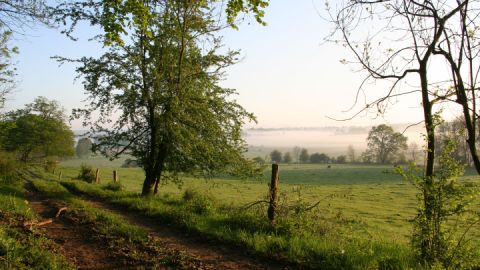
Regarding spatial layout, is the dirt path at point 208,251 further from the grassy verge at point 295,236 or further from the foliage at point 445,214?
the foliage at point 445,214

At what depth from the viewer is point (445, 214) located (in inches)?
255

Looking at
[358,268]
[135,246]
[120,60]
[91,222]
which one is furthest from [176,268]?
[120,60]

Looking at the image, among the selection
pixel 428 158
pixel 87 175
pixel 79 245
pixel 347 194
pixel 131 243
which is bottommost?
pixel 87 175

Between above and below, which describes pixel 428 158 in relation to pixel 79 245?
above

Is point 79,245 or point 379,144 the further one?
point 379,144

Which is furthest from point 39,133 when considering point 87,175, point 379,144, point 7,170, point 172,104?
point 379,144

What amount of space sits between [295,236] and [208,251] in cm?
233

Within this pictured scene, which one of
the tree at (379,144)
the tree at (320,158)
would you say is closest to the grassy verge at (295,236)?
the tree at (379,144)

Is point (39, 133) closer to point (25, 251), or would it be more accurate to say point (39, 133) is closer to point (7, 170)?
point (7, 170)

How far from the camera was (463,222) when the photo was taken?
6758mm

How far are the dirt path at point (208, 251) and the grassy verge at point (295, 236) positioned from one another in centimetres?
26

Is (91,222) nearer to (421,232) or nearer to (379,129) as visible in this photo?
(421,232)

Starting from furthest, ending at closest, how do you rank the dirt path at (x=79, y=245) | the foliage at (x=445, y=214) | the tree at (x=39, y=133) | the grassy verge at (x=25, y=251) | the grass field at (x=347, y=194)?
the tree at (x=39, y=133) → the grass field at (x=347, y=194) → the dirt path at (x=79, y=245) → the foliage at (x=445, y=214) → the grassy verge at (x=25, y=251)

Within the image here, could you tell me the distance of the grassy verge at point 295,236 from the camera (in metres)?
7.41
